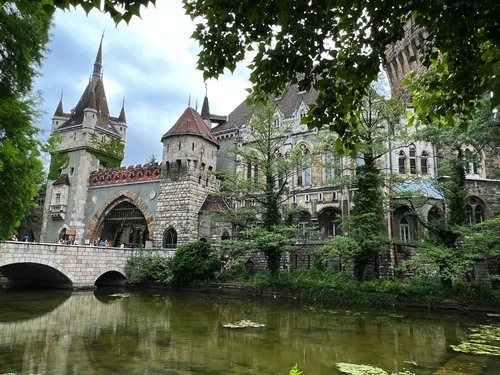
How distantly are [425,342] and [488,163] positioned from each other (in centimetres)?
1782

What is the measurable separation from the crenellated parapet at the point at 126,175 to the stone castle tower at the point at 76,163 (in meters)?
1.13

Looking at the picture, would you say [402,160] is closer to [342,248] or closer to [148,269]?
[342,248]

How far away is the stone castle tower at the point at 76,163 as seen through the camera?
33.3 metres

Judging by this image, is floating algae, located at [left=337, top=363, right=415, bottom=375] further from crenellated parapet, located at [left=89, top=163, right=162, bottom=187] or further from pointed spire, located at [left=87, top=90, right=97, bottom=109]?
pointed spire, located at [left=87, top=90, right=97, bottom=109]

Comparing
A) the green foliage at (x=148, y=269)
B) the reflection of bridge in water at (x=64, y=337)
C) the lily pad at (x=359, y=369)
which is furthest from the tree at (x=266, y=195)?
the lily pad at (x=359, y=369)

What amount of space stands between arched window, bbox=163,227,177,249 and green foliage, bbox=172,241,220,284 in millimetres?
4592

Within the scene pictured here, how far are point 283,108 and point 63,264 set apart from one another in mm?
19902

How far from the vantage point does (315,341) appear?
10188mm

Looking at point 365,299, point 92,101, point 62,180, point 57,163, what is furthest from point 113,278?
point 92,101

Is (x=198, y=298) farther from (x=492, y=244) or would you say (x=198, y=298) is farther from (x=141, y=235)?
(x=141, y=235)

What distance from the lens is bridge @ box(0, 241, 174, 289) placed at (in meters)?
20.1

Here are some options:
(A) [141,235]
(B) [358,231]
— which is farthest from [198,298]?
(A) [141,235]

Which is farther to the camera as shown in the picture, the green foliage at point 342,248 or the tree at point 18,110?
the green foliage at point 342,248

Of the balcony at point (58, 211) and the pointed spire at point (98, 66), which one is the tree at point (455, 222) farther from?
the pointed spire at point (98, 66)
